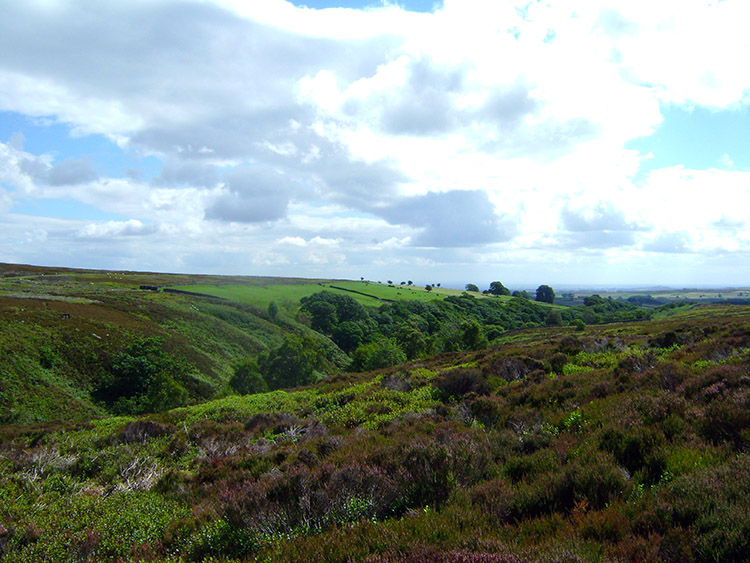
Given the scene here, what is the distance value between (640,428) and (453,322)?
4338 inches

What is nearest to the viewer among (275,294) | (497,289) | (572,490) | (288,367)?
(572,490)

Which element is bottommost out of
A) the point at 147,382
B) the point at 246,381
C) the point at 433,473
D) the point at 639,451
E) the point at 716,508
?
the point at 246,381

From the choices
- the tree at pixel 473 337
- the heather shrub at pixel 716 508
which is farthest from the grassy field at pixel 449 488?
the tree at pixel 473 337

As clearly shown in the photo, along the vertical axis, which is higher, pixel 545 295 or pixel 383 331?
pixel 545 295

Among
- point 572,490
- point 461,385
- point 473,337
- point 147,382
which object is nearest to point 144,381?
point 147,382

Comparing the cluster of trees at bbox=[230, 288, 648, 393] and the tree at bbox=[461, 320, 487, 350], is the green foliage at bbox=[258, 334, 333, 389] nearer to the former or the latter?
the cluster of trees at bbox=[230, 288, 648, 393]

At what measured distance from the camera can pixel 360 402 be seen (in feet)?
49.1

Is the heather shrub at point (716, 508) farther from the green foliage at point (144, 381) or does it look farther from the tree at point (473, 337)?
the tree at point (473, 337)

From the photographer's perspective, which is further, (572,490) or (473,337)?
(473,337)

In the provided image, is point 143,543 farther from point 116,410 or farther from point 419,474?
point 116,410

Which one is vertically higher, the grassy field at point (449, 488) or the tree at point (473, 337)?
the grassy field at point (449, 488)

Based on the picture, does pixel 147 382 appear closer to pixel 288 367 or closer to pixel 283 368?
pixel 283 368

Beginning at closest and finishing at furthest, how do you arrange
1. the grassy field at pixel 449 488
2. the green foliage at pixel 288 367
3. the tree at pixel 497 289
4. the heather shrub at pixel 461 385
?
the grassy field at pixel 449 488 → the heather shrub at pixel 461 385 → the green foliage at pixel 288 367 → the tree at pixel 497 289

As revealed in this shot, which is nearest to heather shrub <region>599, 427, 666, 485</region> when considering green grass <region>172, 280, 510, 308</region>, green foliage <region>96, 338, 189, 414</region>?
green foliage <region>96, 338, 189, 414</region>
